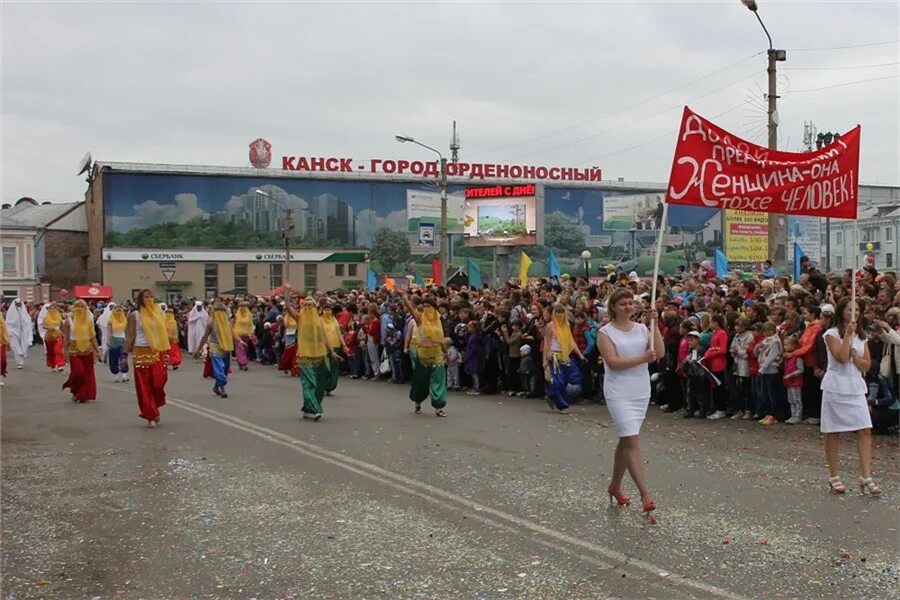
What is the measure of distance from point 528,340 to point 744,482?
324 inches

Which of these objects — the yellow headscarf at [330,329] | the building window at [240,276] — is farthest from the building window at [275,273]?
the yellow headscarf at [330,329]

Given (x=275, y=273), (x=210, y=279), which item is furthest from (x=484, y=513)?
(x=275, y=273)

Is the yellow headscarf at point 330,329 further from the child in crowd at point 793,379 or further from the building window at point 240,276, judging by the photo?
the building window at point 240,276

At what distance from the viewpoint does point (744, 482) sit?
8773 millimetres

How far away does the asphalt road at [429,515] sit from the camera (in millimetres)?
5859

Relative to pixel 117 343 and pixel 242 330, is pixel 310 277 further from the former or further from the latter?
pixel 117 343

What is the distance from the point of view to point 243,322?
25984 mm

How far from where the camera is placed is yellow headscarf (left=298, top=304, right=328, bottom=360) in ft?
46.2

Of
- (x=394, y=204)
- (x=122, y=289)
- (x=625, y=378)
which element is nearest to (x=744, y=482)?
(x=625, y=378)

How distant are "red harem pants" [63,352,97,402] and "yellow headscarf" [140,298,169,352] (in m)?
3.79

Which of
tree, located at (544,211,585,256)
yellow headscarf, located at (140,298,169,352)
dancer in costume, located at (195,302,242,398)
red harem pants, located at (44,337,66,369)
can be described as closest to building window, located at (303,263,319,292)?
tree, located at (544,211,585,256)

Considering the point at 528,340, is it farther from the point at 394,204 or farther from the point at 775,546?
the point at 394,204

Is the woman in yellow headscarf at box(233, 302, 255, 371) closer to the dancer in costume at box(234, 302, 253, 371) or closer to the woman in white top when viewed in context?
the dancer in costume at box(234, 302, 253, 371)

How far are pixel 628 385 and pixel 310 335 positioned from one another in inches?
294
